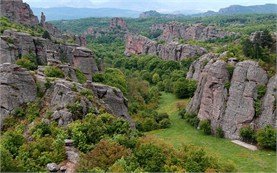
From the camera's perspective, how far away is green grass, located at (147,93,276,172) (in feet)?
161

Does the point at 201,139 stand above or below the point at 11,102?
below

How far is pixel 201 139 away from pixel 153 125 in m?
9.81

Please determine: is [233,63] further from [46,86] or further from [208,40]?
[208,40]

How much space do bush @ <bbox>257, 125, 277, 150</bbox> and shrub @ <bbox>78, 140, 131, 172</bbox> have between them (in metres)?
25.4

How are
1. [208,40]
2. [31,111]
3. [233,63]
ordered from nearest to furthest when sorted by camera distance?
[31,111] → [233,63] → [208,40]

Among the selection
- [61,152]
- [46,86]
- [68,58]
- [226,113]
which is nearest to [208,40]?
[68,58]

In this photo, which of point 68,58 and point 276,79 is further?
point 68,58

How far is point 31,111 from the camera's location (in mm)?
44312

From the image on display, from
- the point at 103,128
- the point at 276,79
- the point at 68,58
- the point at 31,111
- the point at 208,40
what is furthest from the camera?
the point at 208,40

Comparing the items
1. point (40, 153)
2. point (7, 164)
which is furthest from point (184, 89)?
point (7, 164)

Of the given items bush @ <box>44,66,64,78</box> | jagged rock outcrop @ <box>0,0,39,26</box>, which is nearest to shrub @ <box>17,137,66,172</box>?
bush @ <box>44,66,64,78</box>

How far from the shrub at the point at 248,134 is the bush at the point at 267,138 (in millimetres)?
1846

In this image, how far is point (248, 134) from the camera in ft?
188

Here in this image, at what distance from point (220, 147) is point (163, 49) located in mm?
90414
